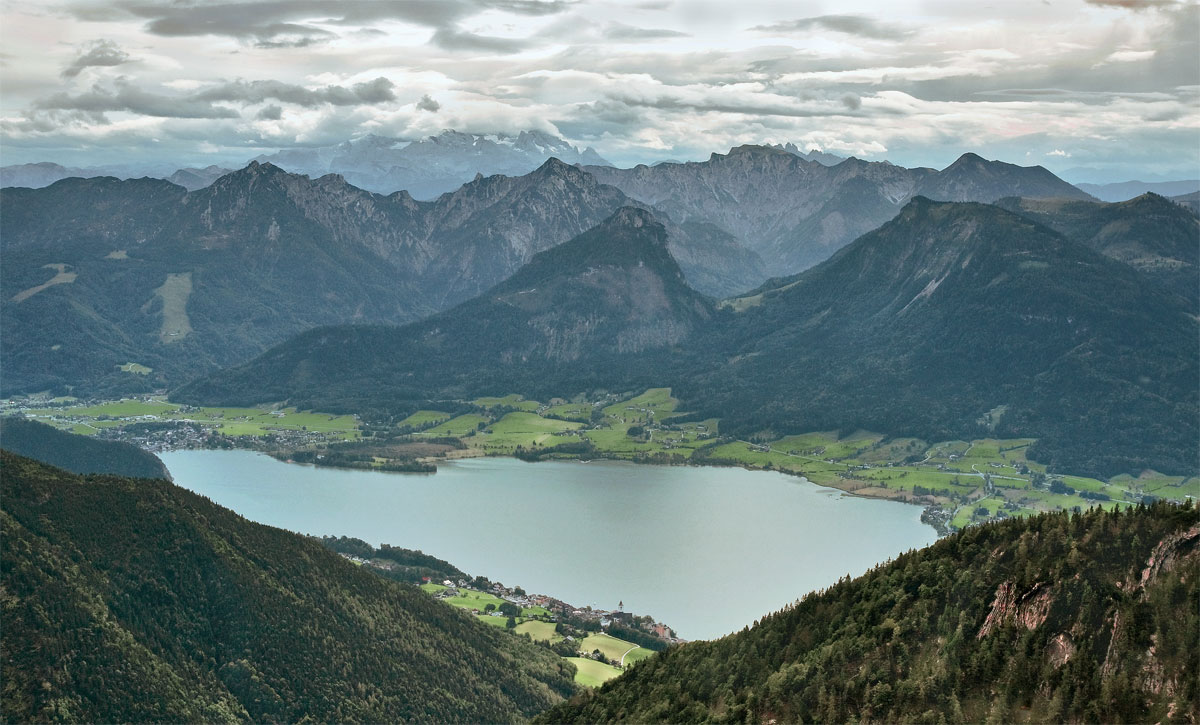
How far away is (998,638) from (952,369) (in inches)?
5209

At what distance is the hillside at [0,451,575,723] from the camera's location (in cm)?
5372

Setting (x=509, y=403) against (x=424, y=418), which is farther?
(x=509, y=403)

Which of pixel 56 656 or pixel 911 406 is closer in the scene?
pixel 56 656

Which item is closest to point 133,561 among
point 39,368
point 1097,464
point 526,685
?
point 526,685

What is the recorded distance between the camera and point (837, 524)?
104750mm

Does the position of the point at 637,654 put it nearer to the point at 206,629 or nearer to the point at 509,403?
the point at 206,629

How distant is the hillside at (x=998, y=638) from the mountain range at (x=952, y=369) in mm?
92700

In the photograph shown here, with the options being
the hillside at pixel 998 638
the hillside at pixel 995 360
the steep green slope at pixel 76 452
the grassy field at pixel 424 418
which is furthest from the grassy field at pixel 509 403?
the hillside at pixel 998 638

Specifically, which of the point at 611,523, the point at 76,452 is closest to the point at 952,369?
the point at 611,523

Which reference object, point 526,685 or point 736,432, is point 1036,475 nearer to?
point 736,432

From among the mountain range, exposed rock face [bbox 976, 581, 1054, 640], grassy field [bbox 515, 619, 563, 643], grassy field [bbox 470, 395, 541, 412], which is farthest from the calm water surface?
exposed rock face [bbox 976, 581, 1054, 640]

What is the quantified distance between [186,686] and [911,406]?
365 ft

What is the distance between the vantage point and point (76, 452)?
381 feet

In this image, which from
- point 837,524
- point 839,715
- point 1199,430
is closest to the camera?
point 839,715
